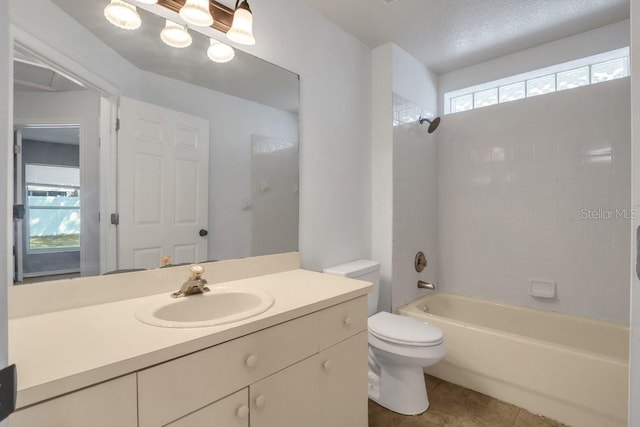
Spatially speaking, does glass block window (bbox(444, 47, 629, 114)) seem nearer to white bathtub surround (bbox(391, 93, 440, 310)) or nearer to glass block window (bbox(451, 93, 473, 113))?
glass block window (bbox(451, 93, 473, 113))

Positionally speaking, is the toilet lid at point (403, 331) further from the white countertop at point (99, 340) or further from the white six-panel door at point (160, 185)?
the white six-panel door at point (160, 185)

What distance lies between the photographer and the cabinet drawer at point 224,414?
0.78 m

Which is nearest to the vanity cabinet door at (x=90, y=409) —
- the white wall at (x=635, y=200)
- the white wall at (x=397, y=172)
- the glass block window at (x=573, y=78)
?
the white wall at (x=635, y=200)

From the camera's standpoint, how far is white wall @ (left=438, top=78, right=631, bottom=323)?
1.99 m

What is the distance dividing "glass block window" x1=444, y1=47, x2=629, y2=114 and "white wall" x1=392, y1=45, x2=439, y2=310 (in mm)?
255

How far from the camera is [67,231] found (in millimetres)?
1064

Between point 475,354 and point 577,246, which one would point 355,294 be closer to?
point 475,354

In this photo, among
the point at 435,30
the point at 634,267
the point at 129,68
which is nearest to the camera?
the point at 634,267

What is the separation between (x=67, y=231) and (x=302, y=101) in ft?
4.15

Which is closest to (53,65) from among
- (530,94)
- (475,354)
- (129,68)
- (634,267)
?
(129,68)

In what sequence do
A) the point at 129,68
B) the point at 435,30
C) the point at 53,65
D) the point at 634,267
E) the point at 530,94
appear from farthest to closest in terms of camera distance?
1. the point at 530,94
2. the point at 435,30
3. the point at 129,68
4. the point at 53,65
5. the point at 634,267

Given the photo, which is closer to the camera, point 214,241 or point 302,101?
point 214,241

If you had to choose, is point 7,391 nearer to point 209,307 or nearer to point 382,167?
point 209,307

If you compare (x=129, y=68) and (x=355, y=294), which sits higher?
(x=129, y=68)
